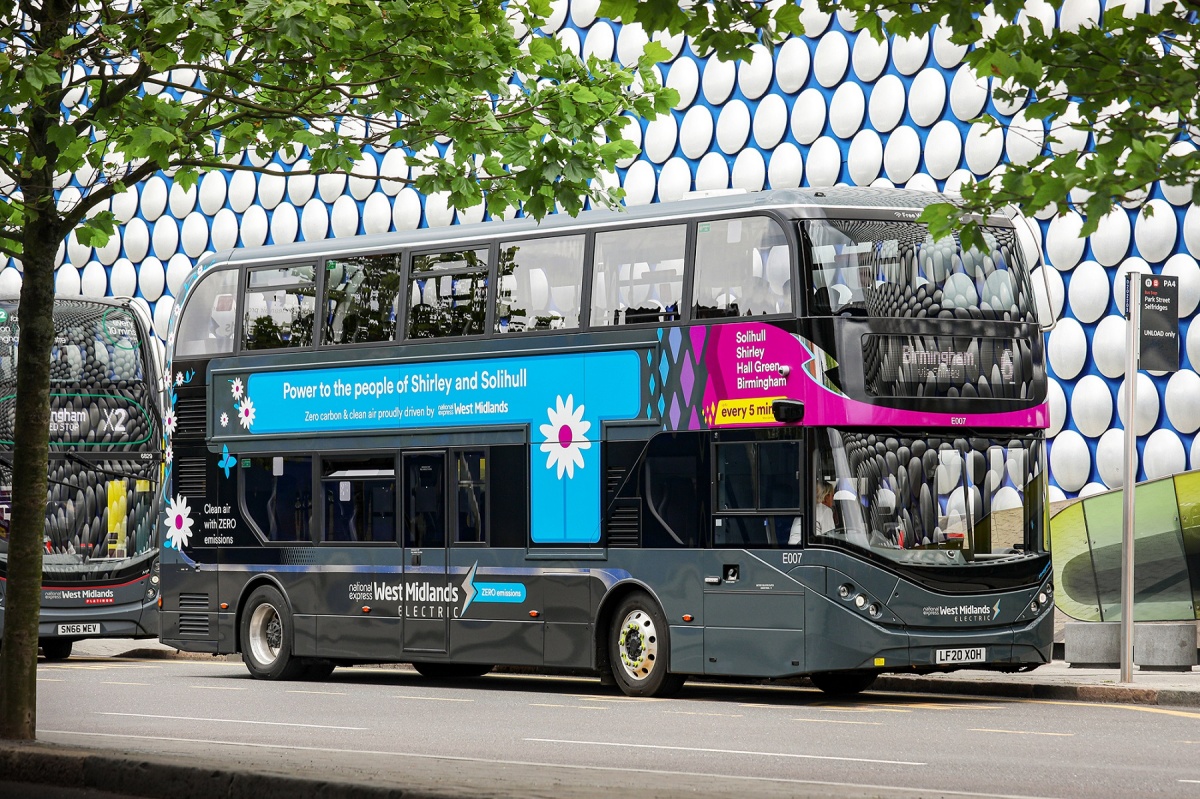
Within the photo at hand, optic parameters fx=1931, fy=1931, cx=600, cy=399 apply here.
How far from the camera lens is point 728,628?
1638 cm

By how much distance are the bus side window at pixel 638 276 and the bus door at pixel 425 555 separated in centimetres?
258

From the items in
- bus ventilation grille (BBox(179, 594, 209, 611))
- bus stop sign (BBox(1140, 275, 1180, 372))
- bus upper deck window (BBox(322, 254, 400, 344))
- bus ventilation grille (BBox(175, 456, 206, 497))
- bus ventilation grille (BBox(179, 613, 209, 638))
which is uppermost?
bus upper deck window (BBox(322, 254, 400, 344))

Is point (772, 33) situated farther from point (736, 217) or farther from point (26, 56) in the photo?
point (736, 217)

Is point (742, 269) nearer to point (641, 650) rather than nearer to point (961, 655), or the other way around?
point (641, 650)

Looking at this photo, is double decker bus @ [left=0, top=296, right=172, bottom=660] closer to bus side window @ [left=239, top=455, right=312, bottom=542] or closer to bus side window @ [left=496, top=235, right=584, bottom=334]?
bus side window @ [left=239, top=455, right=312, bottom=542]

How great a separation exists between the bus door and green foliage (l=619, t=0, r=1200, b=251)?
35.6 ft

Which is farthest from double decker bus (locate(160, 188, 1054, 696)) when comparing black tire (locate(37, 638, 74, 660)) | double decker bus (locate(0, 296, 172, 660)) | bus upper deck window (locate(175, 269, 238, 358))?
black tire (locate(37, 638, 74, 660))

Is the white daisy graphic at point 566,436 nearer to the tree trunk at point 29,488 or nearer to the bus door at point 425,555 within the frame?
the bus door at point 425,555

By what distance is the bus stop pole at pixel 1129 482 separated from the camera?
16.9m

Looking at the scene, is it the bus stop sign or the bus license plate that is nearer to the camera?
the bus license plate

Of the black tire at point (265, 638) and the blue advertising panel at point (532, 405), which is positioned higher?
the blue advertising panel at point (532, 405)

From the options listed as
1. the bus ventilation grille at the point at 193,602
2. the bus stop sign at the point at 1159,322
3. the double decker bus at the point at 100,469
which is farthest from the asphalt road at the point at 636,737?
the double decker bus at the point at 100,469

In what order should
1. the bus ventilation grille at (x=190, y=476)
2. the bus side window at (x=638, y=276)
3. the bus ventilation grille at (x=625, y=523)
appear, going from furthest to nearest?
the bus ventilation grille at (x=190, y=476) < the bus ventilation grille at (x=625, y=523) < the bus side window at (x=638, y=276)

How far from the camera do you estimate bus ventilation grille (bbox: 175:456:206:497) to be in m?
21.1
